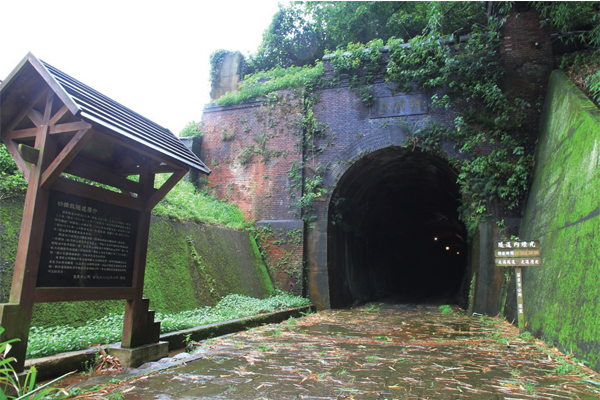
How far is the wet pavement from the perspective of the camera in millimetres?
3424

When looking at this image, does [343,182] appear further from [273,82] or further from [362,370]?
[362,370]

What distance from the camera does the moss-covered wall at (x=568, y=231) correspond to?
→ 468cm

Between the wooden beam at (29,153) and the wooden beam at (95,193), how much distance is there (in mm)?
261

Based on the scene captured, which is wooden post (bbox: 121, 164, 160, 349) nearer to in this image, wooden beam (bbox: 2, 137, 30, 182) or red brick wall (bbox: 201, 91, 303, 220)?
wooden beam (bbox: 2, 137, 30, 182)

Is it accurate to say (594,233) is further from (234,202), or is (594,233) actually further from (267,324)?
(234,202)

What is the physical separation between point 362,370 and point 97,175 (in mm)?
3705

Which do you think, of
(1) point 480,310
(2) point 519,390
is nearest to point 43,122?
(2) point 519,390

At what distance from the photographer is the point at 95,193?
405cm

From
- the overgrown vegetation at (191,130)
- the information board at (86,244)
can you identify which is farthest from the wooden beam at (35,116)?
the overgrown vegetation at (191,130)

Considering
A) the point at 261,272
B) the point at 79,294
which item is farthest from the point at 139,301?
the point at 261,272

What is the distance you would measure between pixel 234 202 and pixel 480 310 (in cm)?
798

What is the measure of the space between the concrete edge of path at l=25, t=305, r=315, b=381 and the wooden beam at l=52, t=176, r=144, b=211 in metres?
1.59

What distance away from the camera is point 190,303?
7320 millimetres

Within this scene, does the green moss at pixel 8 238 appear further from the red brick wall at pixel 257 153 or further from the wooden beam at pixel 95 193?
the red brick wall at pixel 257 153
